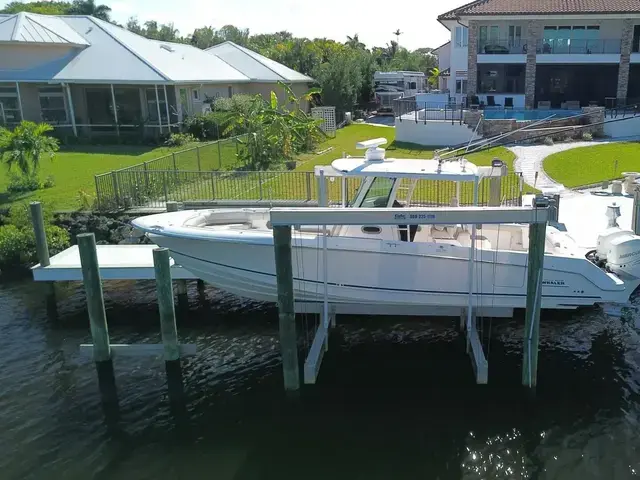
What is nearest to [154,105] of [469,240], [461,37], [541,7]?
[461,37]

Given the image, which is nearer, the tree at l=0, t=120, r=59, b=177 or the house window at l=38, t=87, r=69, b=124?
the tree at l=0, t=120, r=59, b=177

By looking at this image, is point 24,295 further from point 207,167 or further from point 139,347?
point 207,167

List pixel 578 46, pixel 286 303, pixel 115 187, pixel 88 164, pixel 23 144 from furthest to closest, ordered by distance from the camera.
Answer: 1. pixel 578 46
2. pixel 88 164
3. pixel 23 144
4. pixel 115 187
5. pixel 286 303

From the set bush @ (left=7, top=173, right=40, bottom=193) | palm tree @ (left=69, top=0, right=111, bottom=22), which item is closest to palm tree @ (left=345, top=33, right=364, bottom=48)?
palm tree @ (left=69, top=0, right=111, bottom=22)

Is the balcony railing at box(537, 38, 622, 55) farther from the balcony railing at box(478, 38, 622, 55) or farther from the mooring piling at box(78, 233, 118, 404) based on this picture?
the mooring piling at box(78, 233, 118, 404)

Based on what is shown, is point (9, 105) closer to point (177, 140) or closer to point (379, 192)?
point (177, 140)
